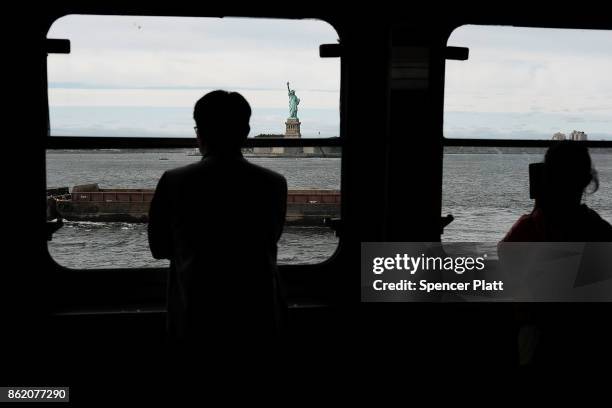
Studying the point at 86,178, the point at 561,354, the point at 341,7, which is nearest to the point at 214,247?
→ the point at 561,354

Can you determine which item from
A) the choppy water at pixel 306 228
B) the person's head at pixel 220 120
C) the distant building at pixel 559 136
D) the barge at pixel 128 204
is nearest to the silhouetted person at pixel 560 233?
the person's head at pixel 220 120

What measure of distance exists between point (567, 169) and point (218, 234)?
88 centimetres

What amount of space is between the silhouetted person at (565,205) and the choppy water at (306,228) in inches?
1002

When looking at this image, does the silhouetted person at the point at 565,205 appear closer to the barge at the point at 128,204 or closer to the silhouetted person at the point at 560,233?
the silhouetted person at the point at 560,233

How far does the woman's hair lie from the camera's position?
152 cm

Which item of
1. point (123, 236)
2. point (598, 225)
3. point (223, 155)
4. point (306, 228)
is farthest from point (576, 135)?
point (306, 228)

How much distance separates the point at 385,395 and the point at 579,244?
3.46 feet

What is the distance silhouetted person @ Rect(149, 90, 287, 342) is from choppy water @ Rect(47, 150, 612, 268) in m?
25.5

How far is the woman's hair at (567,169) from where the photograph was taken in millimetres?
1516

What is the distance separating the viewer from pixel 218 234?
57.4 inches

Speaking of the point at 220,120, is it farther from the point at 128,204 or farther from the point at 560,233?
the point at 128,204

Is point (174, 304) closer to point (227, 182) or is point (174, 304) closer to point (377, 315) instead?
point (227, 182)

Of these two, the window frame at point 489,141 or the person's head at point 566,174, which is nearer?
the person's head at point 566,174

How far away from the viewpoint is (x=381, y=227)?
2.33 metres
